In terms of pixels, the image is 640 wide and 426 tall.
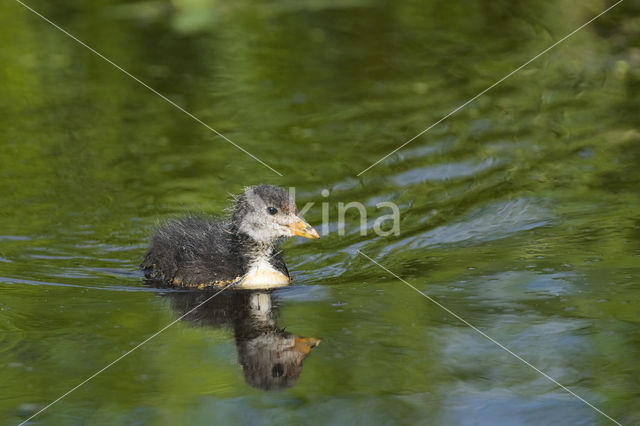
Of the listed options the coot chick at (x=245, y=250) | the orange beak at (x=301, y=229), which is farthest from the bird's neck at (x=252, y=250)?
the orange beak at (x=301, y=229)

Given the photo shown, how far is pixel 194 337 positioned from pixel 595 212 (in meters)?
3.72

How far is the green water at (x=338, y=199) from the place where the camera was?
5.32 m

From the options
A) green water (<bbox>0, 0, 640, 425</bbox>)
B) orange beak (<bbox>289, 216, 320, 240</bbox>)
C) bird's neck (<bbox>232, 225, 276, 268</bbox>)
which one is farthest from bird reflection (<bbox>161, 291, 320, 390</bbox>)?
orange beak (<bbox>289, 216, 320, 240</bbox>)

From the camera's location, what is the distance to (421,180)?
9.12m

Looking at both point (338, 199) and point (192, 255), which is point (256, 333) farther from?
point (338, 199)

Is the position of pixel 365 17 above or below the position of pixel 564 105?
above

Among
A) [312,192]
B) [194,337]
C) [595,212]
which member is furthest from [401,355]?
[312,192]

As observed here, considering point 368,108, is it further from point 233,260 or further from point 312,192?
point 233,260

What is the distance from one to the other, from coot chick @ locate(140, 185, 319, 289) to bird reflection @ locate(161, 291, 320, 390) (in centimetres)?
15

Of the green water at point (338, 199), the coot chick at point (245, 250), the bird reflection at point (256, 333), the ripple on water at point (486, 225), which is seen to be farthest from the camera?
the ripple on water at point (486, 225)

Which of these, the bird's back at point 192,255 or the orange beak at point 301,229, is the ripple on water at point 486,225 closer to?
the orange beak at point 301,229

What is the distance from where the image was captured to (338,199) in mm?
8969

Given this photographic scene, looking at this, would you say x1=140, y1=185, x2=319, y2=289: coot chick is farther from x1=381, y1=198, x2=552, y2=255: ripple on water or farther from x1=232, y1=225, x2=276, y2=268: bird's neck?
x1=381, y1=198, x2=552, y2=255: ripple on water

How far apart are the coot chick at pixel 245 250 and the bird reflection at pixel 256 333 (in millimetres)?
154
